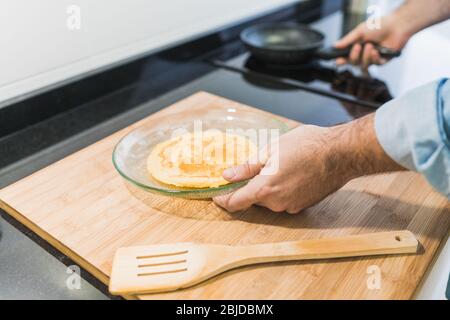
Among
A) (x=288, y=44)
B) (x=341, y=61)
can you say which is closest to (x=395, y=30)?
(x=341, y=61)

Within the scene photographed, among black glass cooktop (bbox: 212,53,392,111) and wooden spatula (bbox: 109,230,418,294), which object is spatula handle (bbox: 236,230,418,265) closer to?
wooden spatula (bbox: 109,230,418,294)

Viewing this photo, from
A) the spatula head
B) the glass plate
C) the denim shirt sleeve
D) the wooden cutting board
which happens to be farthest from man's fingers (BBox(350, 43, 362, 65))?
the spatula head

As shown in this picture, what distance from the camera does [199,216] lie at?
70 centimetres

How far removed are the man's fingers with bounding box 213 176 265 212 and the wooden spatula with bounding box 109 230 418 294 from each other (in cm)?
9

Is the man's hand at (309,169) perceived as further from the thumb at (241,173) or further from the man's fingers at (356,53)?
the man's fingers at (356,53)

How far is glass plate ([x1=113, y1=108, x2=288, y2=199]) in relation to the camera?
703mm

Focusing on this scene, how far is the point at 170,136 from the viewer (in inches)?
34.5

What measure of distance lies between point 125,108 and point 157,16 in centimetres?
26

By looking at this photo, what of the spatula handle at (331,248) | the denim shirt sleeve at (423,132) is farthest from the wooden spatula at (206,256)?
the denim shirt sleeve at (423,132)

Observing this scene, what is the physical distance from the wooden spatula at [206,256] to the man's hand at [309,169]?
0.08 metres

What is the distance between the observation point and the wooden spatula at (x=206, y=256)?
56 centimetres

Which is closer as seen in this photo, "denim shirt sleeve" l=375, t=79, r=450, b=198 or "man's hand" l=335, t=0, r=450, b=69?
"denim shirt sleeve" l=375, t=79, r=450, b=198

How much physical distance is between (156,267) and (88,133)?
46cm
